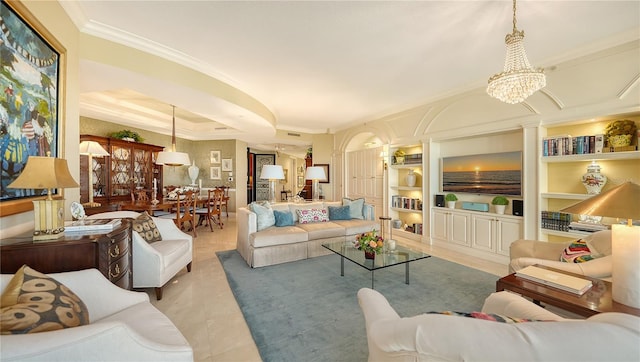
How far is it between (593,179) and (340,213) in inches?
133

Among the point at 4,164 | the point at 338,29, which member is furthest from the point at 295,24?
the point at 4,164

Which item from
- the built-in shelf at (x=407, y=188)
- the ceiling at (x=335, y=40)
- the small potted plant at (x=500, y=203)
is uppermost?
the ceiling at (x=335, y=40)

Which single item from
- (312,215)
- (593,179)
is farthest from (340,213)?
(593,179)

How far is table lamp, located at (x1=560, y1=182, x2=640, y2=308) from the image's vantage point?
4.36 feet

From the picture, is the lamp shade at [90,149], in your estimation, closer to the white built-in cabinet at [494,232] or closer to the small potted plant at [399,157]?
the small potted plant at [399,157]

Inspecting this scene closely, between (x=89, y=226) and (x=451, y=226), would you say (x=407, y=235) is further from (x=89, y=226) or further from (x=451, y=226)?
(x=89, y=226)

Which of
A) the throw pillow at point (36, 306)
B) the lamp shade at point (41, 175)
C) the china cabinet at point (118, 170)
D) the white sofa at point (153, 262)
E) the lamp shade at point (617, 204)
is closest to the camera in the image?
the throw pillow at point (36, 306)

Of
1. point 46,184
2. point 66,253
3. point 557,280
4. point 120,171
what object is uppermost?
point 120,171

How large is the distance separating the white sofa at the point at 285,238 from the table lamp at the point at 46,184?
2087 millimetres

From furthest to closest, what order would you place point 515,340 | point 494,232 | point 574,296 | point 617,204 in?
point 494,232 < point 574,296 < point 617,204 < point 515,340

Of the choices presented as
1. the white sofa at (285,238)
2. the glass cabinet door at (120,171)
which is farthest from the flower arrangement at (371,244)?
the glass cabinet door at (120,171)

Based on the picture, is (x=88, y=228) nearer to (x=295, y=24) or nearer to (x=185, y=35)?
(x=185, y=35)

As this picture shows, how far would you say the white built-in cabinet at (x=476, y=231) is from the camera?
3.62m

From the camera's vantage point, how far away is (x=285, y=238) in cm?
364
